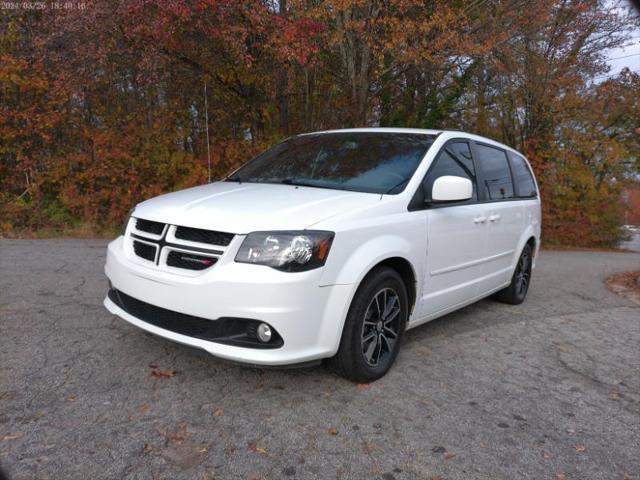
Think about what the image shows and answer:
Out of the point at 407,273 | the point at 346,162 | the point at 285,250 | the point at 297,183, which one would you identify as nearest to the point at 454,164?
the point at 346,162

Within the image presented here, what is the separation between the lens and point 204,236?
9.97 ft

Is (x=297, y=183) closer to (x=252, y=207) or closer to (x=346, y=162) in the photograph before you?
(x=346, y=162)

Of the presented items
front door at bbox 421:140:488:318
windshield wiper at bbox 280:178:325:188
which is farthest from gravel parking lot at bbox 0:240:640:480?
windshield wiper at bbox 280:178:325:188

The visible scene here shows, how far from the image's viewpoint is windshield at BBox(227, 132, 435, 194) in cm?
382

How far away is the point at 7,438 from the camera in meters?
2.54

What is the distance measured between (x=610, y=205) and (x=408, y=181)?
13746mm

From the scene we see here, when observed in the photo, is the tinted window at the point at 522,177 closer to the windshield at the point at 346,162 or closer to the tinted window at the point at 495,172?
the tinted window at the point at 495,172

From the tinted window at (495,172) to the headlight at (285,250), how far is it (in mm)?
2500

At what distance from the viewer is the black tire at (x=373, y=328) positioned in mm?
3197

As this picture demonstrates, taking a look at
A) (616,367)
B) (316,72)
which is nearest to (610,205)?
(316,72)

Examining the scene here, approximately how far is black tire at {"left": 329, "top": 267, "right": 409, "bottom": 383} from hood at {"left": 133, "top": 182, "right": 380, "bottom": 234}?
52 centimetres

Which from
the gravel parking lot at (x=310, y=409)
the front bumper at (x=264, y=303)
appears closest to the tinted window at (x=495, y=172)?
the gravel parking lot at (x=310, y=409)

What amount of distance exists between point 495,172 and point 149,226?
11.2 feet

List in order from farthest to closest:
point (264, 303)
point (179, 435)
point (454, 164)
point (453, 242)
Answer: point (454, 164), point (453, 242), point (264, 303), point (179, 435)
